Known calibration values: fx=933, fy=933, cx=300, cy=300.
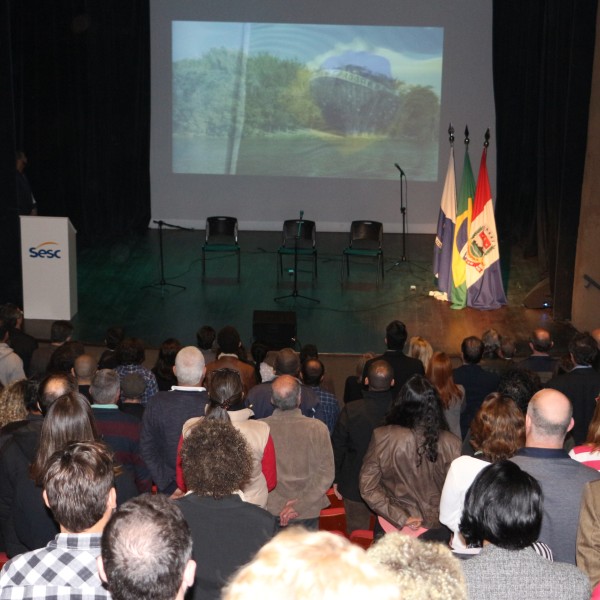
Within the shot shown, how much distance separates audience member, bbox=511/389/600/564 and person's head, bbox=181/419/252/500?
0.99 meters

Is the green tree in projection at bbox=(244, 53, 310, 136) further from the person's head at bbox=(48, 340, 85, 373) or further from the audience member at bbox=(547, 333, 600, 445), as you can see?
the audience member at bbox=(547, 333, 600, 445)

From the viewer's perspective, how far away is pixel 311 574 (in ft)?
4.80

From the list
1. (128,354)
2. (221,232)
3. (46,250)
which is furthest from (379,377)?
(221,232)

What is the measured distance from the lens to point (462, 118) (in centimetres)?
1388

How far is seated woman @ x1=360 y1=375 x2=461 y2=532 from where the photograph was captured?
374 centimetres

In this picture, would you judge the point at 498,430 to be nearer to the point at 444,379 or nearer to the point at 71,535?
the point at 444,379

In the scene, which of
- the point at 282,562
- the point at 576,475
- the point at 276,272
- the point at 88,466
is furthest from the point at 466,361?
the point at 276,272

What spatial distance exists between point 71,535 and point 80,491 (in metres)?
0.11

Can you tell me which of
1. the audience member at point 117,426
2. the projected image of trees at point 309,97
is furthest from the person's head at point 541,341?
the projected image of trees at point 309,97

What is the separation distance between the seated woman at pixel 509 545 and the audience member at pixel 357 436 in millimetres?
1857

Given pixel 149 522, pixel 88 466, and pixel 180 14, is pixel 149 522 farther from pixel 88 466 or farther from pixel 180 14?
pixel 180 14

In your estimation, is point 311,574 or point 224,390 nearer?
point 311,574

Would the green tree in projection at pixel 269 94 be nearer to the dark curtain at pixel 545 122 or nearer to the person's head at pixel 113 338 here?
the dark curtain at pixel 545 122

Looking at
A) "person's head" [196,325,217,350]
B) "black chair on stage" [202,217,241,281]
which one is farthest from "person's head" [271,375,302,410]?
"black chair on stage" [202,217,241,281]
